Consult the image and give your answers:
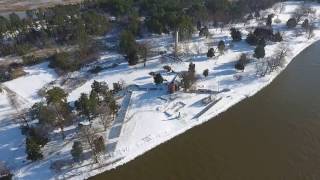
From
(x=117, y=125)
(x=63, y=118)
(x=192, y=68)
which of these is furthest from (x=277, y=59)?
(x=63, y=118)

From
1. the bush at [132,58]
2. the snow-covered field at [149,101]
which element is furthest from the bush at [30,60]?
the bush at [132,58]

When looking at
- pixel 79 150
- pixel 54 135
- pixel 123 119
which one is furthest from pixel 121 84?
pixel 79 150

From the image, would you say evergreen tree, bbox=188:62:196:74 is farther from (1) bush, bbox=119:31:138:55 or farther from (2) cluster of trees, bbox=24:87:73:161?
(2) cluster of trees, bbox=24:87:73:161

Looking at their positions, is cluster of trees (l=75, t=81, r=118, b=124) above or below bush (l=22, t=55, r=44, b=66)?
below

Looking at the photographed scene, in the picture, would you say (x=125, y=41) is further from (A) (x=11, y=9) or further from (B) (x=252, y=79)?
(A) (x=11, y=9)

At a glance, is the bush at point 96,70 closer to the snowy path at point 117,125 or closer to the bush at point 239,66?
the snowy path at point 117,125

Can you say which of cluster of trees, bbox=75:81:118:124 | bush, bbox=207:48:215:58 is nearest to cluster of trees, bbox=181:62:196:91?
bush, bbox=207:48:215:58

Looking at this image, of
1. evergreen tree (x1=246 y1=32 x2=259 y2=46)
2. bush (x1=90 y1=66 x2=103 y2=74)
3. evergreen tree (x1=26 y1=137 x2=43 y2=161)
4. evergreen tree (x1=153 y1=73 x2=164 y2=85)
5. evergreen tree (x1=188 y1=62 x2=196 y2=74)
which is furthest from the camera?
evergreen tree (x1=246 y1=32 x2=259 y2=46)
